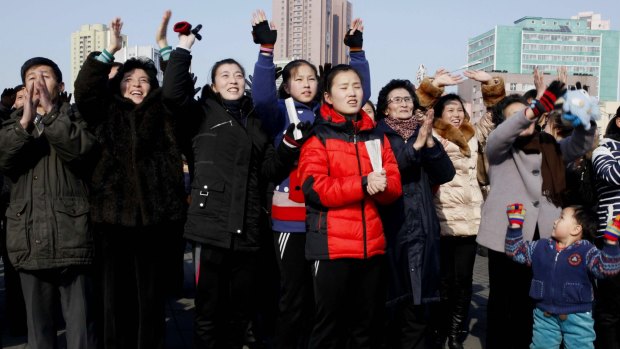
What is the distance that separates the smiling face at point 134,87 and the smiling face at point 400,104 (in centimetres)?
181

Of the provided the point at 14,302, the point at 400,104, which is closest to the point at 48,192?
the point at 14,302

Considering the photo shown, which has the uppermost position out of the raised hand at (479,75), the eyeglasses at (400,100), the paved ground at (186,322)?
the raised hand at (479,75)

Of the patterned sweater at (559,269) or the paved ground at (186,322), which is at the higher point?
the patterned sweater at (559,269)

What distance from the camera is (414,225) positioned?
491 centimetres

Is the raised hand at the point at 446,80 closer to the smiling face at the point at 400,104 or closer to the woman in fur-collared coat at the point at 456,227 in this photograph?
the woman in fur-collared coat at the point at 456,227

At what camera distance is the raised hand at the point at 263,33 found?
4.81 metres

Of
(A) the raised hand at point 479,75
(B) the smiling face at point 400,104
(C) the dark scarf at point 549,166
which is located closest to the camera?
(C) the dark scarf at point 549,166

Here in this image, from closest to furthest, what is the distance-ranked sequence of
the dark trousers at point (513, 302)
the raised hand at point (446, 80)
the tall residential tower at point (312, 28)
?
the dark trousers at point (513, 302) → the raised hand at point (446, 80) → the tall residential tower at point (312, 28)

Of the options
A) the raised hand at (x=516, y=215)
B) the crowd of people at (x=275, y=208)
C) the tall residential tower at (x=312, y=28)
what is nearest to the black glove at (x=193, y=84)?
the crowd of people at (x=275, y=208)

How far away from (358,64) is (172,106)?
4.79 ft

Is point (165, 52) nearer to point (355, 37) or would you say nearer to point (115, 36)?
point (115, 36)

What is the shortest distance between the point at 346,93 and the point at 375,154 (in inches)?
17.4

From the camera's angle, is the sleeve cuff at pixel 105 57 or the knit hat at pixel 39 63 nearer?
the sleeve cuff at pixel 105 57

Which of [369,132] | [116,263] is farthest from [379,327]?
[116,263]
